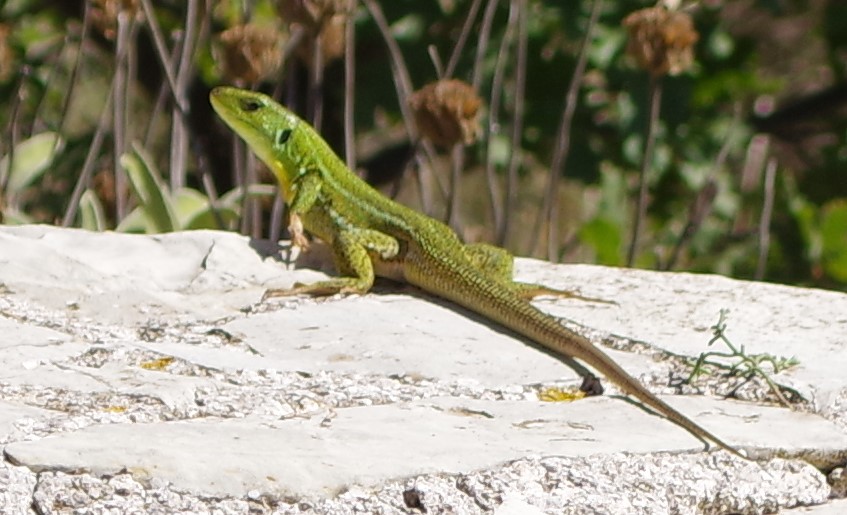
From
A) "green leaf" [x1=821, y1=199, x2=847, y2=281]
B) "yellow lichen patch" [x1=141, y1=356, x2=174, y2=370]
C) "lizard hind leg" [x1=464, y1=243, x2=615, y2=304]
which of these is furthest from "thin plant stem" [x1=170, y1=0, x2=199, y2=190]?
"green leaf" [x1=821, y1=199, x2=847, y2=281]

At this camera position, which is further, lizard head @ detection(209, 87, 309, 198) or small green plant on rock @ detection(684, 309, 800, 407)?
lizard head @ detection(209, 87, 309, 198)

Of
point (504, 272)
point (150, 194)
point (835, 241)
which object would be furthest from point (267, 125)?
point (835, 241)

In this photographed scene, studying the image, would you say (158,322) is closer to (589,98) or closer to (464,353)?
(464,353)

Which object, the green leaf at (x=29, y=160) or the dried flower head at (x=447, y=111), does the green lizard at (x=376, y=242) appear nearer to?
the dried flower head at (x=447, y=111)

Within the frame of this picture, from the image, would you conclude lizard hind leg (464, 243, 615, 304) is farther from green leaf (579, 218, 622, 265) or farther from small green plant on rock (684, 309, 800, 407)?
green leaf (579, 218, 622, 265)

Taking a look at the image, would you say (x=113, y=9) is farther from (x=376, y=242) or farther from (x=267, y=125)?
(x=376, y=242)

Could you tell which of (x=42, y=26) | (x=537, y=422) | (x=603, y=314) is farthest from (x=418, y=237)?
(x=42, y=26)
